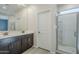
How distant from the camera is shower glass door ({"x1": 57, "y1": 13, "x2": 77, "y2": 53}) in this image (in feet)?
6.25

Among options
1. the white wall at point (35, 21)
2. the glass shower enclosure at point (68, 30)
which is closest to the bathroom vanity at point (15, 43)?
the white wall at point (35, 21)

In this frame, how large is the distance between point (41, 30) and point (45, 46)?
34 cm

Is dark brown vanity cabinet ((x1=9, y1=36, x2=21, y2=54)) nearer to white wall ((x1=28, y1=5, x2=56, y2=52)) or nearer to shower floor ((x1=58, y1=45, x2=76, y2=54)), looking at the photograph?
white wall ((x1=28, y1=5, x2=56, y2=52))

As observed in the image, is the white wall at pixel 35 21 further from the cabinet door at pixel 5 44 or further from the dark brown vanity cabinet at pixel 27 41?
the cabinet door at pixel 5 44

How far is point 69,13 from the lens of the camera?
72.6 inches

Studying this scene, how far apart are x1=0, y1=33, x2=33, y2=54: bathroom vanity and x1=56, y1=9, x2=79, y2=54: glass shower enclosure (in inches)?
24.7

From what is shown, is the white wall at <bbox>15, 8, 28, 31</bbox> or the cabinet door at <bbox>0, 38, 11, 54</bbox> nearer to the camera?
the cabinet door at <bbox>0, 38, 11, 54</bbox>

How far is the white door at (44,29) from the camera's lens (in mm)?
1776

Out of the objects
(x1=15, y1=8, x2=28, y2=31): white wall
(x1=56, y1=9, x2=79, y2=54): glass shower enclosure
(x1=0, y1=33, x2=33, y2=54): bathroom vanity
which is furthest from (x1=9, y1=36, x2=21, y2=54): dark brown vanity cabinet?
(x1=56, y1=9, x2=79, y2=54): glass shower enclosure

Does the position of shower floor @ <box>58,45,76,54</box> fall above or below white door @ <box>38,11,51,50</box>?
below

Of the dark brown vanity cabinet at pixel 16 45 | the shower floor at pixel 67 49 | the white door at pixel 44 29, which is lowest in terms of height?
the shower floor at pixel 67 49

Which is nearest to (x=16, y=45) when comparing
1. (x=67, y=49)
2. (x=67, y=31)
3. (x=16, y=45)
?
(x=16, y=45)

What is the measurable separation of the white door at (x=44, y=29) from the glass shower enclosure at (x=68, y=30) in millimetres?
239

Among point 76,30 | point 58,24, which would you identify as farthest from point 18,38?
point 76,30
